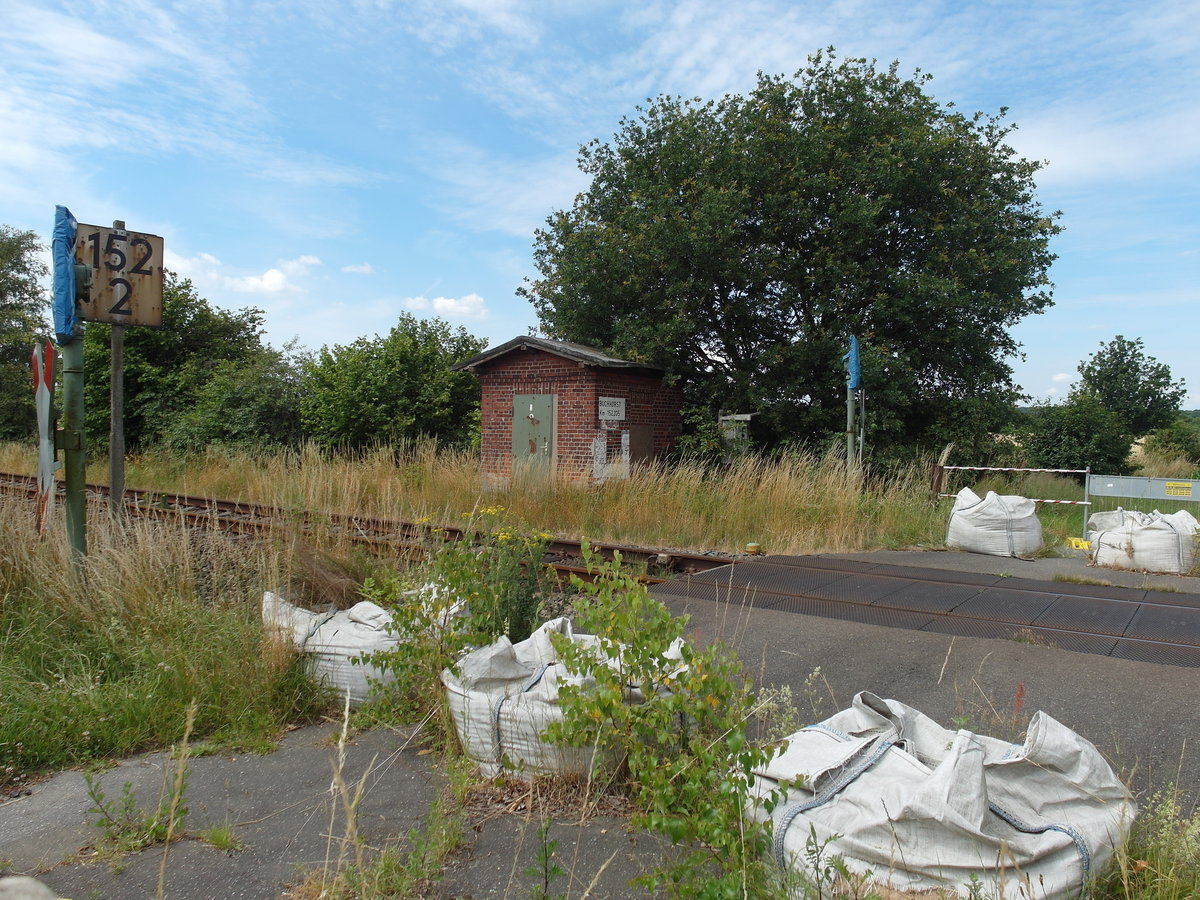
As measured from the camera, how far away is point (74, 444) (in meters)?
6.36

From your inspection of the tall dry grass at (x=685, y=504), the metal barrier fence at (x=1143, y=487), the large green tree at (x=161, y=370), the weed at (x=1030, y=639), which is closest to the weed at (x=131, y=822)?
the weed at (x=1030, y=639)

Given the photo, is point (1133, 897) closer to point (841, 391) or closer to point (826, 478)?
point (826, 478)

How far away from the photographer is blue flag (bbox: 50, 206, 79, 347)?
592cm

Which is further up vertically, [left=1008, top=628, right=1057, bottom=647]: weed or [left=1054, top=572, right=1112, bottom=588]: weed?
[left=1008, top=628, right=1057, bottom=647]: weed

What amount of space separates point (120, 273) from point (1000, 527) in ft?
32.2

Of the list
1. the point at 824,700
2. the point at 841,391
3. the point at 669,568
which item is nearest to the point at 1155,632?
the point at 824,700

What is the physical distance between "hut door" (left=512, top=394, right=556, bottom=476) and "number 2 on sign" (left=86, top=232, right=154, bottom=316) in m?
10.6

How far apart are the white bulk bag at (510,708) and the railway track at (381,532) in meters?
1.69

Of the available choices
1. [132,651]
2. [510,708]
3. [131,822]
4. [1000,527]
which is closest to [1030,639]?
[510,708]

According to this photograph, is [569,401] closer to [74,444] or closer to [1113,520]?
[1113,520]

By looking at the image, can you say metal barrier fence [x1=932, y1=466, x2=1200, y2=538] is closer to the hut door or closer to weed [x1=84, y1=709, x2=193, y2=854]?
the hut door

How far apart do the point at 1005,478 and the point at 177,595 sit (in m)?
17.3

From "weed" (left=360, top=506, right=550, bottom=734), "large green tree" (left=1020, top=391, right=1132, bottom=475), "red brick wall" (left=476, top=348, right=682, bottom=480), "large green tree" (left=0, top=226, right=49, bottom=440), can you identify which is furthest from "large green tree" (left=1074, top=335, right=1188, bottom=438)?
"large green tree" (left=0, top=226, right=49, bottom=440)

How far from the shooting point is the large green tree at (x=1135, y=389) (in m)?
28.8
